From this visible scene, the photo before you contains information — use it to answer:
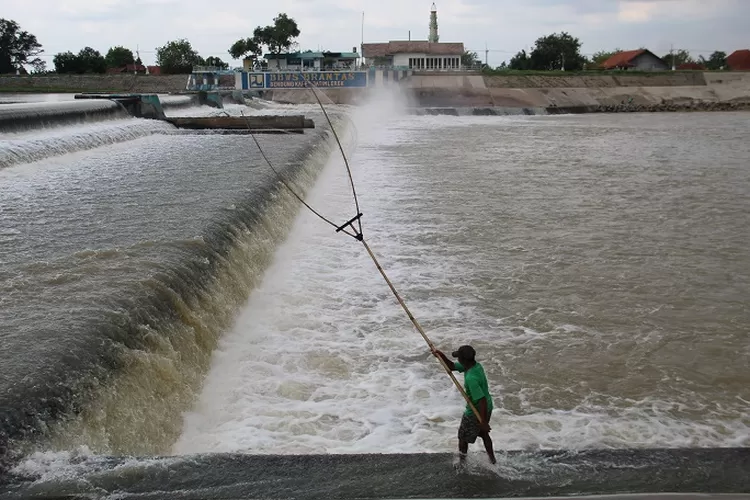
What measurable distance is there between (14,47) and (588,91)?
48.5 m

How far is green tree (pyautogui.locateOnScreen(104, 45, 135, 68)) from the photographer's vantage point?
2763 inches

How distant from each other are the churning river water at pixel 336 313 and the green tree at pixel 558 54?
54168mm

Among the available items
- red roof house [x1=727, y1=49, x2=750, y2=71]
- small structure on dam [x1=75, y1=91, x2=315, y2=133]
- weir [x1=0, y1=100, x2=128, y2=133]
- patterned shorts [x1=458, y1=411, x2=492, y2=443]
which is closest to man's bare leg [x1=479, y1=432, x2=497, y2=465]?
patterned shorts [x1=458, y1=411, x2=492, y2=443]

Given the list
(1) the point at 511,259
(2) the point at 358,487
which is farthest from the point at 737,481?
(1) the point at 511,259

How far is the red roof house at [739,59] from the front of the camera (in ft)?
259

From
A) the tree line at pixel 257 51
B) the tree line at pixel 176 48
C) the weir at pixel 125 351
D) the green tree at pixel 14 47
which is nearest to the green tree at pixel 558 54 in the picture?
the tree line at pixel 257 51

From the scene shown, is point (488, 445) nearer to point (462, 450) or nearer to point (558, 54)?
point (462, 450)

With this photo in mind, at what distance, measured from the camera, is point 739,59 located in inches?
3191

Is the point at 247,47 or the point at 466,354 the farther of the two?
the point at 247,47

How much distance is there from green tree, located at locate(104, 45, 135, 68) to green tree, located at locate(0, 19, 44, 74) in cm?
617

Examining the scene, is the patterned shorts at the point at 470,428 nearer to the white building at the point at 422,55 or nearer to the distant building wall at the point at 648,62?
the white building at the point at 422,55

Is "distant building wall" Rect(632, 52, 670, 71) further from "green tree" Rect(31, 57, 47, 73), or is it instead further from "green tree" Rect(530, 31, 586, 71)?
"green tree" Rect(31, 57, 47, 73)

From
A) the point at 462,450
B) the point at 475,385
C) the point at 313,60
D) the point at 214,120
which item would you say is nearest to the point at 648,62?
the point at 313,60

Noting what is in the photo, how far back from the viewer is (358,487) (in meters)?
3.13
